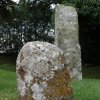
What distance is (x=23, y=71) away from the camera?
698 centimetres

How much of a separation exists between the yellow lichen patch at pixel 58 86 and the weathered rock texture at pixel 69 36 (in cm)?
1193

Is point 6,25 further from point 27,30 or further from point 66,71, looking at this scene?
point 66,71

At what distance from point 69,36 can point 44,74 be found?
12236 millimetres

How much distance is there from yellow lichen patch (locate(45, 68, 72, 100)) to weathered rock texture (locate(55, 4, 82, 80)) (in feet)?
39.1

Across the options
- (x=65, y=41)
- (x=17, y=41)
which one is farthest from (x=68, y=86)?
(x=17, y=41)

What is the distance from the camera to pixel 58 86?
6801 mm

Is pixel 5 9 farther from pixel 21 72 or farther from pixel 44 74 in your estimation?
pixel 44 74

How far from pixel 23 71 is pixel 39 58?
0.36 m

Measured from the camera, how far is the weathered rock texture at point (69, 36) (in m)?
18.8

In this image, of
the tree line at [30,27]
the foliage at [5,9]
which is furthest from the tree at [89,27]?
Result: the foliage at [5,9]

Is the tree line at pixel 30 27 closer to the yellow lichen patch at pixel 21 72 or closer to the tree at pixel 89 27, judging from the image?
the tree at pixel 89 27

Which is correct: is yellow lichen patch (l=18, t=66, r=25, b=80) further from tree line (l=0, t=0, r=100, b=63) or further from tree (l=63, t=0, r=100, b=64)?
tree line (l=0, t=0, r=100, b=63)

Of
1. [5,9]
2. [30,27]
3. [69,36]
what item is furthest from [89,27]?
[69,36]

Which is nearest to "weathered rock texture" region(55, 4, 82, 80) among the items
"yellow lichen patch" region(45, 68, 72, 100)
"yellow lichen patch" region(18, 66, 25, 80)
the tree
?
the tree
